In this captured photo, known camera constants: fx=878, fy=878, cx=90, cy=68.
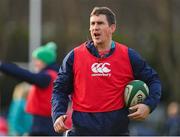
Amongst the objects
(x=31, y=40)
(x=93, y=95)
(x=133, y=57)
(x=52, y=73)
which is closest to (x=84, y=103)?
(x=93, y=95)

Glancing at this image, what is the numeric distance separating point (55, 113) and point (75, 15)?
21.9 metres

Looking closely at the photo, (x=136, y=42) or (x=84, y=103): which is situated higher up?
(x=136, y=42)

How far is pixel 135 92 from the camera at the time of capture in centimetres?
802

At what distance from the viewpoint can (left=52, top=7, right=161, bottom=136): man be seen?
26.5 feet

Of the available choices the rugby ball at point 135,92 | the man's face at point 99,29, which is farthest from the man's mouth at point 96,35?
the rugby ball at point 135,92

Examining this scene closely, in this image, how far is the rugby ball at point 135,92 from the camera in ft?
26.4

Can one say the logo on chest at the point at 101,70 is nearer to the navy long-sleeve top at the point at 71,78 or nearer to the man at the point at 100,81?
the man at the point at 100,81

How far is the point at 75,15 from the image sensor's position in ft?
98.0

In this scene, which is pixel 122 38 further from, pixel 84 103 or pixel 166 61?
pixel 84 103

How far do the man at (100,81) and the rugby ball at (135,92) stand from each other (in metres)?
0.05

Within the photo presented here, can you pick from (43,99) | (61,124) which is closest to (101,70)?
(61,124)

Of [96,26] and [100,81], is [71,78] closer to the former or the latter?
[100,81]

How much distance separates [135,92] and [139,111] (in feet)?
0.69

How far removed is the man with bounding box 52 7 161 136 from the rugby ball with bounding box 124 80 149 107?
0.18 feet
